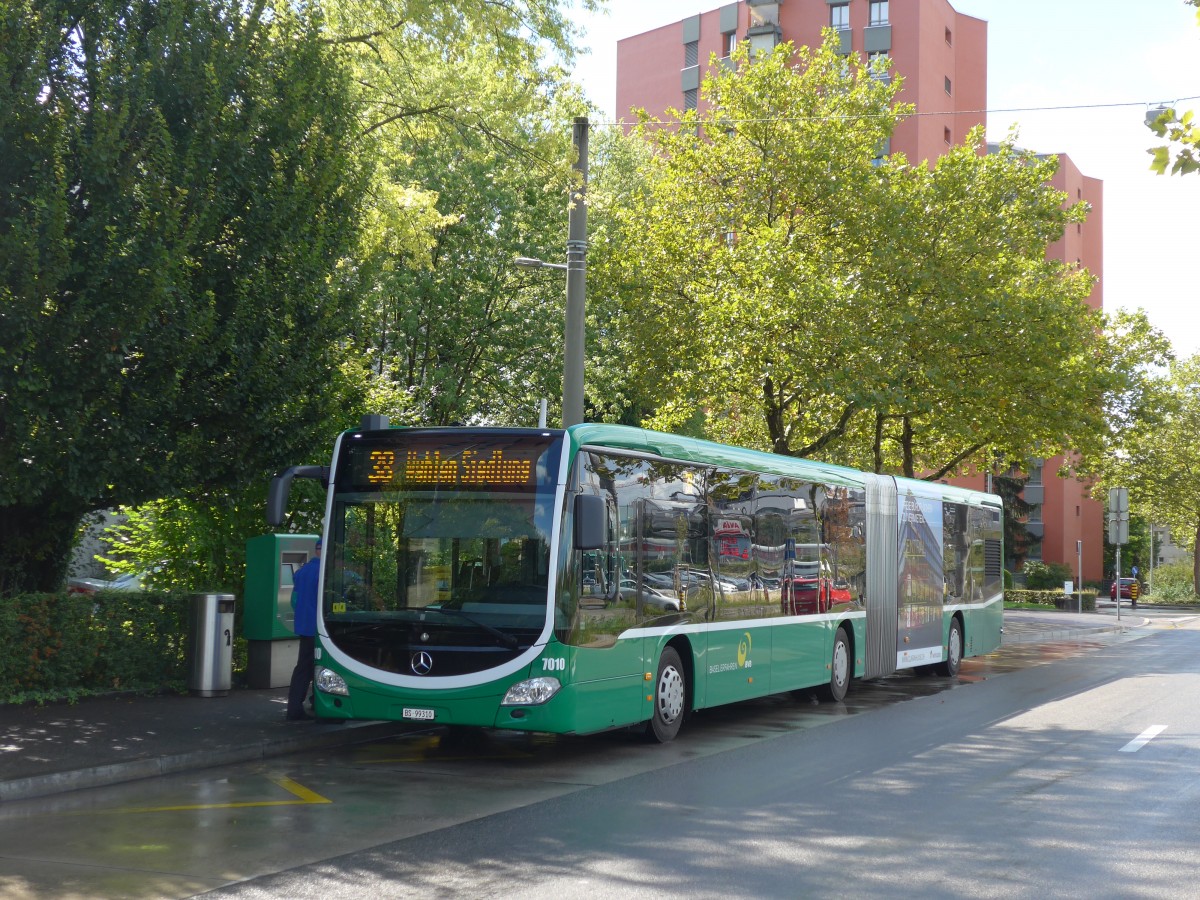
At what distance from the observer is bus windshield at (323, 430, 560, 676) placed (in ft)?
35.0

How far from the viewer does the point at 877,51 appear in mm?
61344

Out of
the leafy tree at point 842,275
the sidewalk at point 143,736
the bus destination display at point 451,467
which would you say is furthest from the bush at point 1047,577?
the bus destination display at point 451,467

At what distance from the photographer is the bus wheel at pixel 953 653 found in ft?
68.3

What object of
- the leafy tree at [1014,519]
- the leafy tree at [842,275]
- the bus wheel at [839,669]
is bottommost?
the bus wheel at [839,669]

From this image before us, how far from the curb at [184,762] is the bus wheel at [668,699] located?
2.51m

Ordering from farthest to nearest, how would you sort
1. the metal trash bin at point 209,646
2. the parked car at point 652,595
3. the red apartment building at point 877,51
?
the red apartment building at point 877,51, the metal trash bin at point 209,646, the parked car at point 652,595

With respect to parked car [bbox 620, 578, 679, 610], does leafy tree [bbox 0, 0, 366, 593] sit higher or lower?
higher

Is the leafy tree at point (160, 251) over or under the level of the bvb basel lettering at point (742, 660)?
over

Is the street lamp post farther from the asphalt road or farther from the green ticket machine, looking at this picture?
the asphalt road

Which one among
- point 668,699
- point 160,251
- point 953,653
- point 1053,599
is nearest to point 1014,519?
point 1053,599

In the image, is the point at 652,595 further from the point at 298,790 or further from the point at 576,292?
the point at 576,292

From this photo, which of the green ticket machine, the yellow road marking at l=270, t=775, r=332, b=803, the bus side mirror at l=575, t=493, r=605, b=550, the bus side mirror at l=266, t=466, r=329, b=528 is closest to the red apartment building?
the green ticket machine

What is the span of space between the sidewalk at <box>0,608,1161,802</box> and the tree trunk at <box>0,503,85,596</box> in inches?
74.1

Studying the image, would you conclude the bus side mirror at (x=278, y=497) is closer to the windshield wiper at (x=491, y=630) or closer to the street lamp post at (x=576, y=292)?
the windshield wiper at (x=491, y=630)
